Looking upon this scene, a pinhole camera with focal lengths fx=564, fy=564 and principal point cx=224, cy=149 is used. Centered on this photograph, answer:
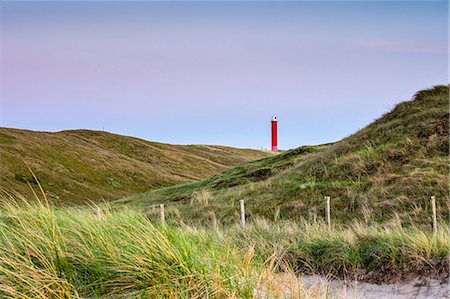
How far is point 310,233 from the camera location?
33.5ft

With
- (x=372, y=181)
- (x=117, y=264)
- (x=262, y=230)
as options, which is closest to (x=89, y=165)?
(x=372, y=181)

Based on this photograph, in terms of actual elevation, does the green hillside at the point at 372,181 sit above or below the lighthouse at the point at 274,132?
below

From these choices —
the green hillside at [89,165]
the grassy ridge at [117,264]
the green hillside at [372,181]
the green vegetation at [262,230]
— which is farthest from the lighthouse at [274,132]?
the grassy ridge at [117,264]

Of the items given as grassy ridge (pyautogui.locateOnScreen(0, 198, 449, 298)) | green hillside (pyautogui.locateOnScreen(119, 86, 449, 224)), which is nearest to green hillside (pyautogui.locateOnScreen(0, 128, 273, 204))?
green hillside (pyautogui.locateOnScreen(119, 86, 449, 224))

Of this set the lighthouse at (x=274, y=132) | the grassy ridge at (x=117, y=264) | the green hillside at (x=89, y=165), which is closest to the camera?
the grassy ridge at (x=117, y=264)

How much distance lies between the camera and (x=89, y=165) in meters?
59.6

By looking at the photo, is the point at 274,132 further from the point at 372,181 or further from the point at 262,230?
the point at 262,230

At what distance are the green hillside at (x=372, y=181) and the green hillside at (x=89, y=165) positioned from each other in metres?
16.1

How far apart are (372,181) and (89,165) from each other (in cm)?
4292

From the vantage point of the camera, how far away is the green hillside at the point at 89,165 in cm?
4816

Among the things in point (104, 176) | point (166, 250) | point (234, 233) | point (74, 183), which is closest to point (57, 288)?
point (166, 250)

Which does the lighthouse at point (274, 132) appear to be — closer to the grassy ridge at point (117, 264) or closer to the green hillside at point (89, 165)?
the green hillside at point (89, 165)

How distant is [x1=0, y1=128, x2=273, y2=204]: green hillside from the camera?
48156mm

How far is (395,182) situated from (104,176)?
41.6 metres
